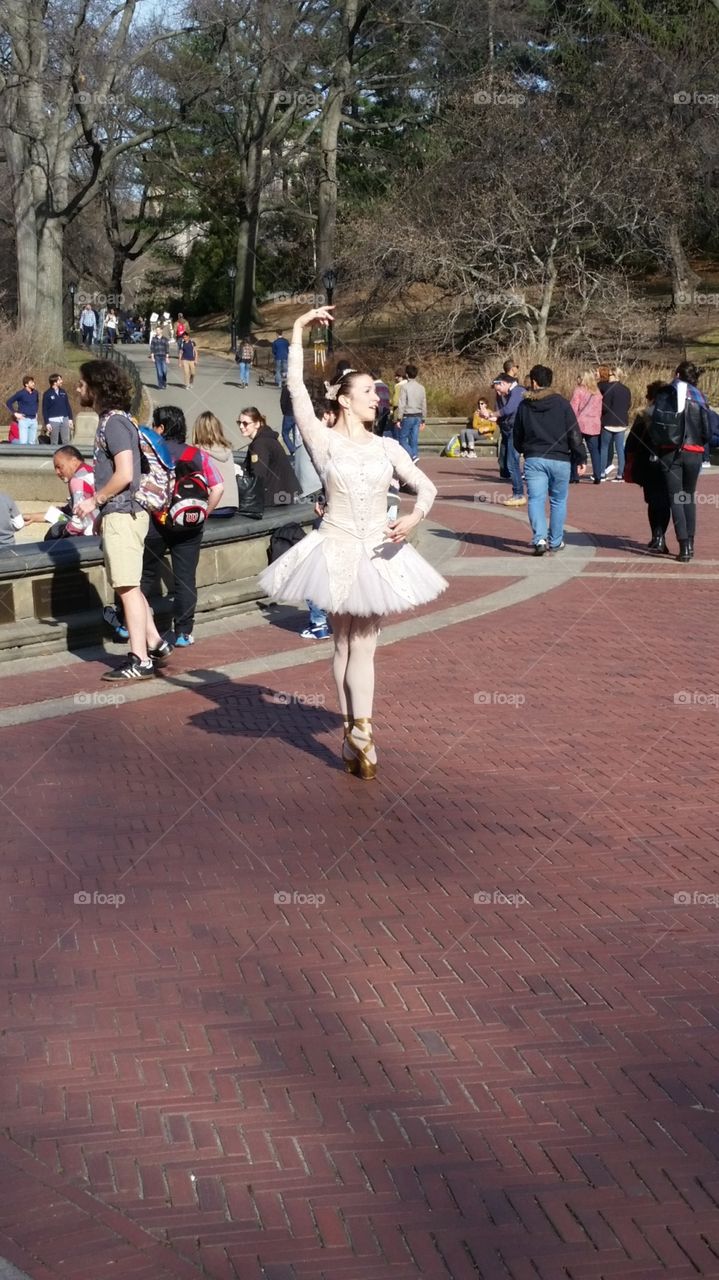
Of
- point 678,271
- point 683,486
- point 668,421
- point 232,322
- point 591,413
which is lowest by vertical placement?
point 683,486

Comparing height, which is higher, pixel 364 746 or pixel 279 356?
pixel 279 356

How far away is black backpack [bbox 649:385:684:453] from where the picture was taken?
13.7 meters

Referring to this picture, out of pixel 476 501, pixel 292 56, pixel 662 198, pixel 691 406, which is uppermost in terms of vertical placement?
pixel 292 56

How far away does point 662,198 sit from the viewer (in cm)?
4375

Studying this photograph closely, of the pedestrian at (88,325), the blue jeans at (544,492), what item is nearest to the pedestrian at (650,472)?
the blue jeans at (544,492)

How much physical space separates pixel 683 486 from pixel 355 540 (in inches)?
304

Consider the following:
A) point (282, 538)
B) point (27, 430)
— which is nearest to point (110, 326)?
point (27, 430)

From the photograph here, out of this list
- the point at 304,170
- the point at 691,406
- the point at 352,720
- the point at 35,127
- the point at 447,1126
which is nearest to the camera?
the point at 447,1126

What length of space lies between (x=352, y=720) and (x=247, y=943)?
2049mm

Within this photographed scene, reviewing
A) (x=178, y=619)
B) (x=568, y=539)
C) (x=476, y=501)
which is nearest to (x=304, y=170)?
(x=476, y=501)

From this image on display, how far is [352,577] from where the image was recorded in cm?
A: 696

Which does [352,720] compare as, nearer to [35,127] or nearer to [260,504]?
[260,504]

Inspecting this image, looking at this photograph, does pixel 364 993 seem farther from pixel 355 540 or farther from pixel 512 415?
pixel 512 415

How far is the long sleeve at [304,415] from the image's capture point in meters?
6.85
